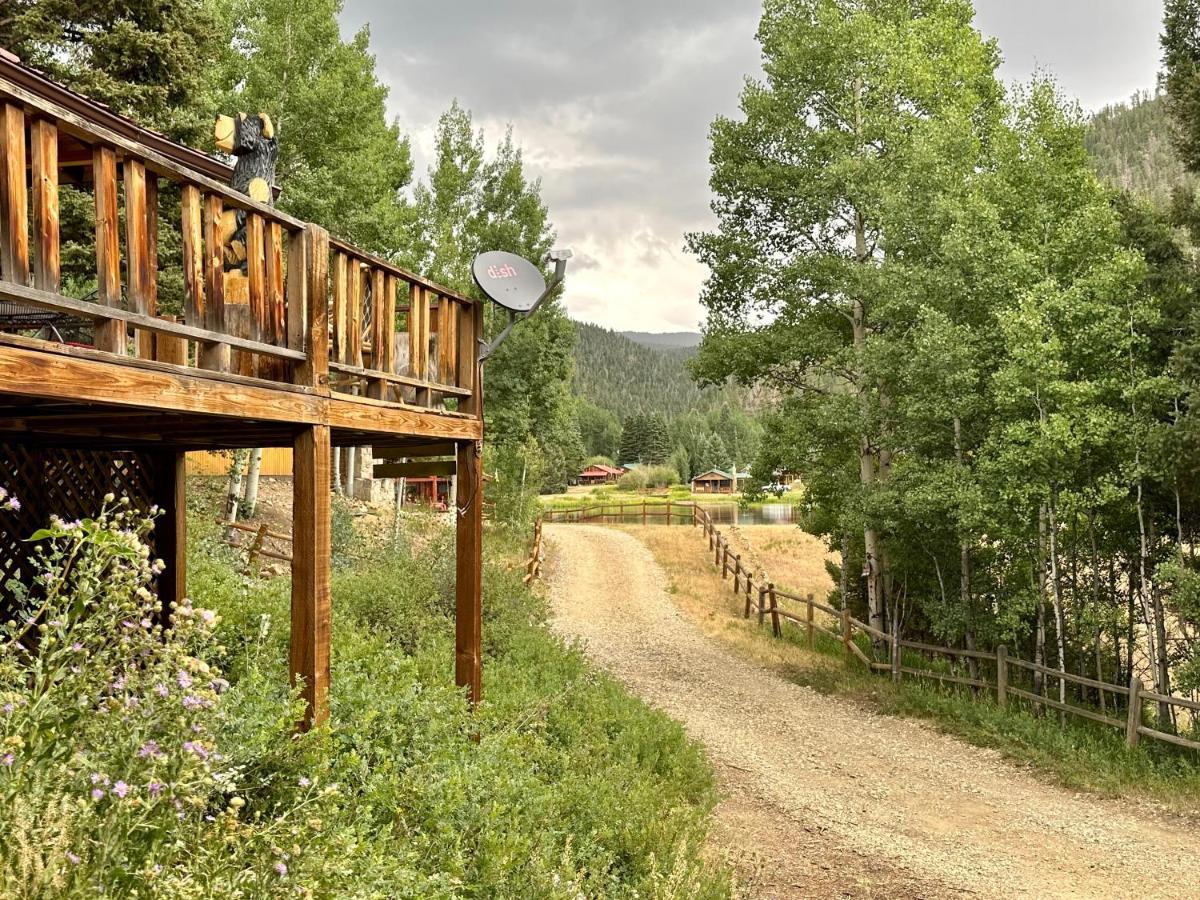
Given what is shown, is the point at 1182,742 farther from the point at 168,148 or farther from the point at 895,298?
the point at 168,148

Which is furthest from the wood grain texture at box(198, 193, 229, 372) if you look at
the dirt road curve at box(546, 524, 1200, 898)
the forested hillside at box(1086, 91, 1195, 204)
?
the forested hillside at box(1086, 91, 1195, 204)

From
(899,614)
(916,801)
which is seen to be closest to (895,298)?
(899,614)

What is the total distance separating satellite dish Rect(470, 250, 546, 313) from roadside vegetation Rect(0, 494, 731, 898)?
10.4 feet

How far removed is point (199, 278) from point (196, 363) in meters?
1.81

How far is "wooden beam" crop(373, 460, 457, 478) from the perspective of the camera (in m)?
7.41

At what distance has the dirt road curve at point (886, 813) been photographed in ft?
23.8

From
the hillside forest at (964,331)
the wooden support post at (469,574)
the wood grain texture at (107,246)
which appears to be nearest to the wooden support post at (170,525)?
the wooden support post at (469,574)

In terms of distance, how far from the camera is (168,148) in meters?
6.82

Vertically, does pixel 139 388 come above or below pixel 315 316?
below

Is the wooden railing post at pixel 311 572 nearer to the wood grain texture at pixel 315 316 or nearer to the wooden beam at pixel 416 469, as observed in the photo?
the wood grain texture at pixel 315 316

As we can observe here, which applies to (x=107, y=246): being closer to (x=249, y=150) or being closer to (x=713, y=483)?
(x=249, y=150)

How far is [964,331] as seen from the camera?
1184 cm

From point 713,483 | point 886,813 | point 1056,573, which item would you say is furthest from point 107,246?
point 713,483

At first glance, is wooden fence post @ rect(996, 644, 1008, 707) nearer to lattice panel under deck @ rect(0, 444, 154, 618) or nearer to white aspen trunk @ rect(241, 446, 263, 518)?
lattice panel under deck @ rect(0, 444, 154, 618)
